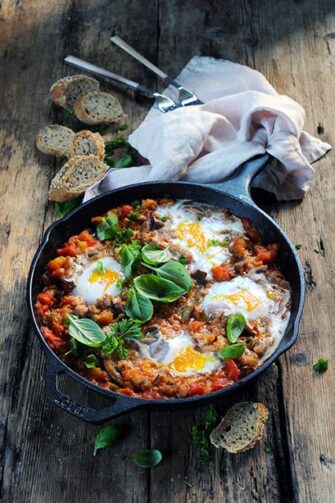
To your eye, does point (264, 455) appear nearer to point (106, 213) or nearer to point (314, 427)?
point (314, 427)

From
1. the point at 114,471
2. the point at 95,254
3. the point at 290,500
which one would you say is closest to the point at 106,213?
the point at 95,254

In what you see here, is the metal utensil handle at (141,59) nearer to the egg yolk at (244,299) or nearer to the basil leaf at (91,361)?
the egg yolk at (244,299)

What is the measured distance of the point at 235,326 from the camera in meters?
3.24

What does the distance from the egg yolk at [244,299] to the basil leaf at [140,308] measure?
12.5 inches

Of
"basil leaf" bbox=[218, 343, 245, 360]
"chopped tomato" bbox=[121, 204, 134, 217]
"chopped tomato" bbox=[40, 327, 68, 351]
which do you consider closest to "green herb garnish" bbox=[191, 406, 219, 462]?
"basil leaf" bbox=[218, 343, 245, 360]

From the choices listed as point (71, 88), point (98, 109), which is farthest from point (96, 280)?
point (71, 88)

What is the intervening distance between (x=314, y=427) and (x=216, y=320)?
0.63 meters

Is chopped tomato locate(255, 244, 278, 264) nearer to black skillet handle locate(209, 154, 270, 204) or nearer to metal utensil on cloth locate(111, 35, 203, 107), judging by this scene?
black skillet handle locate(209, 154, 270, 204)

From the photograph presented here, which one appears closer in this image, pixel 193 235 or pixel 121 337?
pixel 121 337

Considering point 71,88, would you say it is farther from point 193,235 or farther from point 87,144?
point 193,235

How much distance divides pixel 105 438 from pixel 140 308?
0.58m

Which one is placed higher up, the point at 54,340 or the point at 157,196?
the point at 157,196

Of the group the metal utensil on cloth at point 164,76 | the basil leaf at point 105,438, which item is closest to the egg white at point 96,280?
the basil leaf at point 105,438

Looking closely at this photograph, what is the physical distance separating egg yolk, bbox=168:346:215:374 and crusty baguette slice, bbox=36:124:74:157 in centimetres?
162
